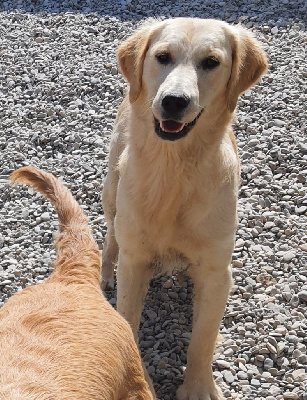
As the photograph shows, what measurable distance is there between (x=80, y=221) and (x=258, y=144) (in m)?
2.62

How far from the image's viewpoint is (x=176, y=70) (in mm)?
3230

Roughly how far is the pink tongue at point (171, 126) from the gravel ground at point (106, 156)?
56.3 inches

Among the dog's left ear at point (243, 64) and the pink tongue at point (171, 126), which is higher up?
the dog's left ear at point (243, 64)

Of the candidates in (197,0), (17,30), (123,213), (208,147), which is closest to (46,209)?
(123,213)

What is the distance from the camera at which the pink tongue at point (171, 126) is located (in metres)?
3.32

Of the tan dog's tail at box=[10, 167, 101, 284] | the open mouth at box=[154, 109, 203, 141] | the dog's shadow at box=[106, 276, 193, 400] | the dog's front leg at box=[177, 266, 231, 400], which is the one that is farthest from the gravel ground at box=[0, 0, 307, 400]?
the open mouth at box=[154, 109, 203, 141]

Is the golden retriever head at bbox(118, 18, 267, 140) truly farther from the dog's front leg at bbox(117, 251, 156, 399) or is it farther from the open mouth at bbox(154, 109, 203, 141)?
the dog's front leg at bbox(117, 251, 156, 399)

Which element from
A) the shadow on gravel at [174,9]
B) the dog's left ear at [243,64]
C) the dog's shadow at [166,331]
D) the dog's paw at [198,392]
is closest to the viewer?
the dog's left ear at [243,64]

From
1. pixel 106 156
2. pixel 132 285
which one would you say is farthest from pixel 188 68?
pixel 106 156

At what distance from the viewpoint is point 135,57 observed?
11.9ft

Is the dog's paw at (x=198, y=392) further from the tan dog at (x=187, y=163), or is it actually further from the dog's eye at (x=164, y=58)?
the dog's eye at (x=164, y=58)

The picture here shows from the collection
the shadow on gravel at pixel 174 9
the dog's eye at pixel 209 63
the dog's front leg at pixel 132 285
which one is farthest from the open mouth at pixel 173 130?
the shadow on gravel at pixel 174 9

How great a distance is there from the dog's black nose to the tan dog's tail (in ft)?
2.23

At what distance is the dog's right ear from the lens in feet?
11.7
